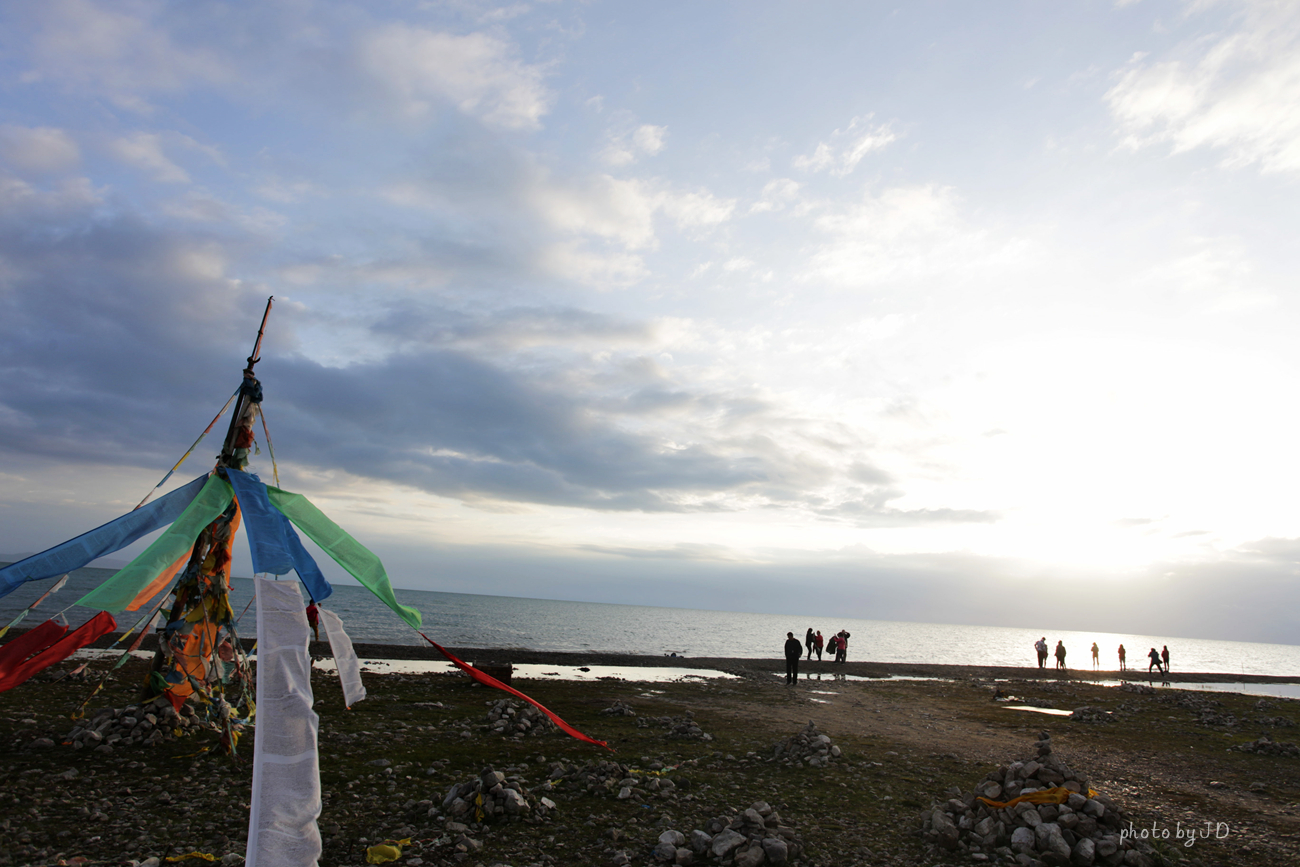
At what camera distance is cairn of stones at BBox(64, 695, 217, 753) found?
10062 mm

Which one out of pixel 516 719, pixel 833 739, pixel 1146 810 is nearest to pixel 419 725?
pixel 516 719

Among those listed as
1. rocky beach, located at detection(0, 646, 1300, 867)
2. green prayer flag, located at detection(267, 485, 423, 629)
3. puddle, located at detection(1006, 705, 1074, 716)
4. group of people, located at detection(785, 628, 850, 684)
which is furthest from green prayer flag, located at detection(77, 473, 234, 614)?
puddle, located at detection(1006, 705, 1074, 716)

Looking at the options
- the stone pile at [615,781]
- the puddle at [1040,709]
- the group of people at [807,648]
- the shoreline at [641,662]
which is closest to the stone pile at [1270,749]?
the puddle at [1040,709]

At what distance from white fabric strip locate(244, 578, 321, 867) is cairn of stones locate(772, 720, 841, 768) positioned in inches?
372

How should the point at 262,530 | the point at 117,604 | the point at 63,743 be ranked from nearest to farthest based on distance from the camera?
the point at 117,604
the point at 262,530
the point at 63,743

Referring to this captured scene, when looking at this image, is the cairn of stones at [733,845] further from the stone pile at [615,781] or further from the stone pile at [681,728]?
the stone pile at [681,728]

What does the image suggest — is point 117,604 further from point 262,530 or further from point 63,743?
point 63,743

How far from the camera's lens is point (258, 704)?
206 inches

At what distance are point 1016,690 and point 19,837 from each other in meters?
35.6

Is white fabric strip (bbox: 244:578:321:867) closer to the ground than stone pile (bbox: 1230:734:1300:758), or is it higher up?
higher up

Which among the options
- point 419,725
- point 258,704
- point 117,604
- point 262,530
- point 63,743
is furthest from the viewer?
point 419,725

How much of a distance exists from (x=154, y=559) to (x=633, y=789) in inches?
290

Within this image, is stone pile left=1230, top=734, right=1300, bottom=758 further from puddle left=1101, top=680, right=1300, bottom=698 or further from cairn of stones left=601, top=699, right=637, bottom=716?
puddle left=1101, top=680, right=1300, bottom=698

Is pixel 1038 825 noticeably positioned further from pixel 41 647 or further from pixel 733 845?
pixel 41 647
